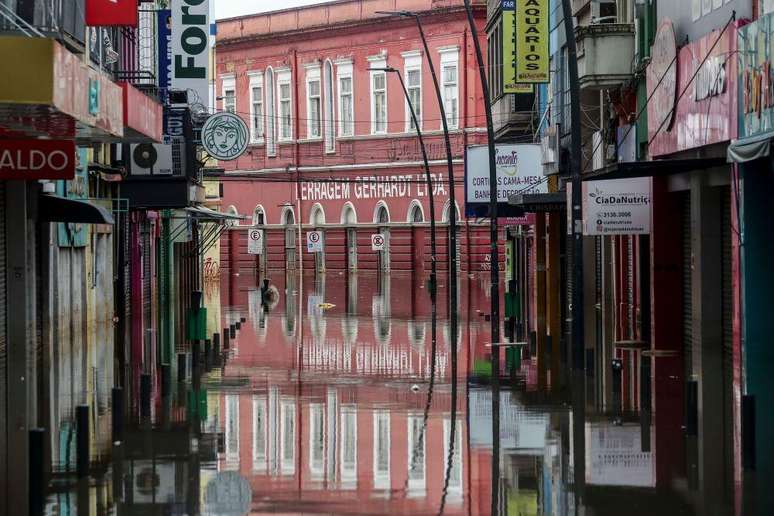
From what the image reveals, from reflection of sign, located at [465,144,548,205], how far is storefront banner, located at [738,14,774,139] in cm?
1876

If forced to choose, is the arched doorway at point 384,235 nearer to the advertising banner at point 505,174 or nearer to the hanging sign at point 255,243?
the hanging sign at point 255,243

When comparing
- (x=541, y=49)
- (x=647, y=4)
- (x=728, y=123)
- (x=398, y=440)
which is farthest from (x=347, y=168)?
(x=398, y=440)

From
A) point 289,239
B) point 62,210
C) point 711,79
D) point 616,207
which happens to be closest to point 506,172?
point 616,207

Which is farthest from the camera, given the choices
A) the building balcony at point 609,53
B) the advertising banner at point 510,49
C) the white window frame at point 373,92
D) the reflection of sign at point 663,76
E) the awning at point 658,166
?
the white window frame at point 373,92

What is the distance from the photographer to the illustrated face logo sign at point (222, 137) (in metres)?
44.1

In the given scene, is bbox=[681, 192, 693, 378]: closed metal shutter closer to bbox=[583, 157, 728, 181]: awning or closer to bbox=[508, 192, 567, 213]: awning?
bbox=[583, 157, 728, 181]: awning

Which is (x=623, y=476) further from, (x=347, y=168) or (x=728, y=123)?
(x=347, y=168)

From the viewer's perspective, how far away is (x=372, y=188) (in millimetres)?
81438

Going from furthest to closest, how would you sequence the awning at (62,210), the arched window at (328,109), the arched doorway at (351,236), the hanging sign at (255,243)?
the arched window at (328,109)
the arched doorway at (351,236)
the hanging sign at (255,243)
the awning at (62,210)

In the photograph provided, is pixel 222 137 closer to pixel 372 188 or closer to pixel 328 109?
pixel 372 188

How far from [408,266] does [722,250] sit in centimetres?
5338

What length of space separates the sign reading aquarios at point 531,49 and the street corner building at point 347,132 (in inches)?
1444

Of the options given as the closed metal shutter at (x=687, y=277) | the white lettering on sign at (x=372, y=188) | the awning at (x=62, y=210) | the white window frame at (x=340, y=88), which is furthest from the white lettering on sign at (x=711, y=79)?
the white window frame at (x=340, y=88)

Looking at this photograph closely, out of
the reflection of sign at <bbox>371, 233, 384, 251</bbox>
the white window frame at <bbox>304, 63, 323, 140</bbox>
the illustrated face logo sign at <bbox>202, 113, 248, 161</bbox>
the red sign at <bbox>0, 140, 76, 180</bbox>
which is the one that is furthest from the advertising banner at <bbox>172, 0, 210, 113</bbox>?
the white window frame at <bbox>304, 63, 323, 140</bbox>
